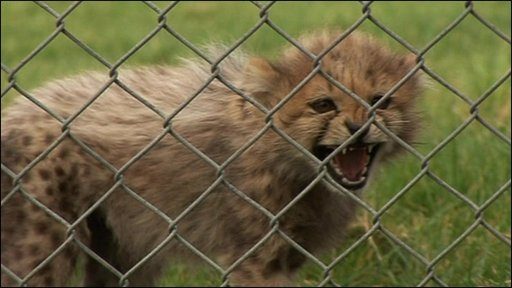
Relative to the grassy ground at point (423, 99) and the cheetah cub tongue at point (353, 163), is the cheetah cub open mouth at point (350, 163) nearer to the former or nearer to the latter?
the cheetah cub tongue at point (353, 163)

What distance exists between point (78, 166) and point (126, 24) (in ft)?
17.1

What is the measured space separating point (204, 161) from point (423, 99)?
0.85m

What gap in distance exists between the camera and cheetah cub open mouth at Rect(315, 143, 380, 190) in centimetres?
439

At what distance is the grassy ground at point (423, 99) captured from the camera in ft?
17.1

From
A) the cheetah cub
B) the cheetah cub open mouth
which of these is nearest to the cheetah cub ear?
the cheetah cub

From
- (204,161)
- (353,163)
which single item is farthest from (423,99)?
(204,161)

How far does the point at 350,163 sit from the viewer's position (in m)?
4.48

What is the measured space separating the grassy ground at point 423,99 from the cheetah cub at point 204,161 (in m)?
0.35

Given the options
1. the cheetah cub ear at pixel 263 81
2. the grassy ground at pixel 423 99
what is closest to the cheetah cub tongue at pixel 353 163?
the cheetah cub ear at pixel 263 81

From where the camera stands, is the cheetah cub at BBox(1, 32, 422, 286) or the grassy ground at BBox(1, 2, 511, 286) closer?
the cheetah cub at BBox(1, 32, 422, 286)

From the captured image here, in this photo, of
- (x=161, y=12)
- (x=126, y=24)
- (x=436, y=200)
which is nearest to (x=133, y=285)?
(x=436, y=200)

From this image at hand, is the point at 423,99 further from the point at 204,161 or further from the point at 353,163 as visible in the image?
the point at 204,161

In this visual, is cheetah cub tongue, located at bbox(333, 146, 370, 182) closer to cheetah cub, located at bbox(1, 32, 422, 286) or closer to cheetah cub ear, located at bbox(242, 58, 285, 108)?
cheetah cub, located at bbox(1, 32, 422, 286)

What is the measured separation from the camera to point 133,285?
5453 mm
